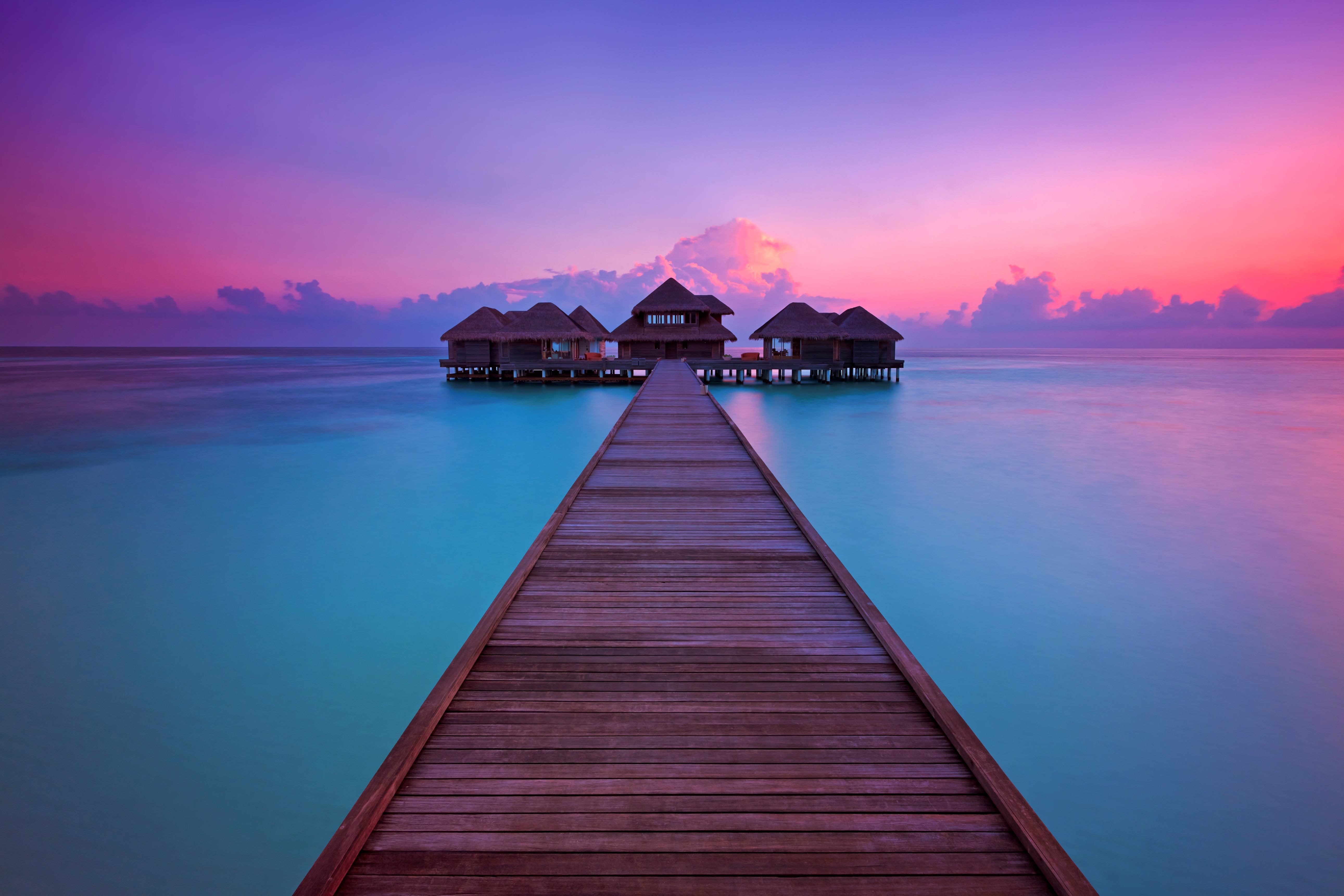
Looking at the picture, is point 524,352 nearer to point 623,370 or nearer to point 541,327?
point 541,327

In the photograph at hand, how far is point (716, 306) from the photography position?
3503cm

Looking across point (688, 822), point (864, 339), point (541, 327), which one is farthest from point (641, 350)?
point (688, 822)

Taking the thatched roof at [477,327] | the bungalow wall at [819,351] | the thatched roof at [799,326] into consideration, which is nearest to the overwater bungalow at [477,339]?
the thatched roof at [477,327]

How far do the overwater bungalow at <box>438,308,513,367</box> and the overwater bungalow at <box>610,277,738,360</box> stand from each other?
6430mm

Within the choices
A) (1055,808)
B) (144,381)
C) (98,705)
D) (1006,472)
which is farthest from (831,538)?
(144,381)

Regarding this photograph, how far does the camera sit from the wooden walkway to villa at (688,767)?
6.61ft

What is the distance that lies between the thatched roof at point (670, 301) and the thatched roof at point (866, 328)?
7.72 meters


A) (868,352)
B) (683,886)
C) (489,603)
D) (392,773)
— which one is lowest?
(489,603)

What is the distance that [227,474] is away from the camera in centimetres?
1360

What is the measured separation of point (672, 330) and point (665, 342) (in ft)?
2.38

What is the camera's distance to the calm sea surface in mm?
3912

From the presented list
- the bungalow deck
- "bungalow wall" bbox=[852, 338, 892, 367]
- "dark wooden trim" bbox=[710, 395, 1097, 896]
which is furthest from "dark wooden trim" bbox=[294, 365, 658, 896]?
"bungalow wall" bbox=[852, 338, 892, 367]

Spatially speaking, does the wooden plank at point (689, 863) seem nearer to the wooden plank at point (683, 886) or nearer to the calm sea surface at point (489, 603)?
the wooden plank at point (683, 886)

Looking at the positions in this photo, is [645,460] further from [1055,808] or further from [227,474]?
[227,474]
